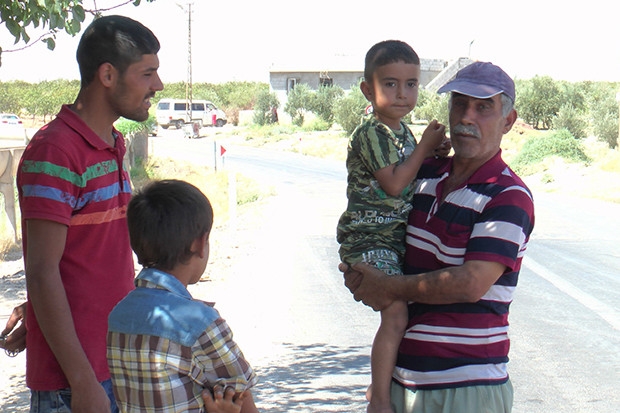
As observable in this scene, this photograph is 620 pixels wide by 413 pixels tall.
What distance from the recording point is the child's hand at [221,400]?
2338 mm

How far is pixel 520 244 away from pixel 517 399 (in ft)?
12.5

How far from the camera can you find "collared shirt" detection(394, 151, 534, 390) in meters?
2.74

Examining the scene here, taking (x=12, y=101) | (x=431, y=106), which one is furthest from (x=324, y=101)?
(x=12, y=101)

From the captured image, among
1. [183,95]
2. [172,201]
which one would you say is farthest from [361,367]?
[183,95]

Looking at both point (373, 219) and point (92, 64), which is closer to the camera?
point (92, 64)

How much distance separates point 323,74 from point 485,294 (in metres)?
61.5

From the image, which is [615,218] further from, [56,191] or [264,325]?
[56,191]

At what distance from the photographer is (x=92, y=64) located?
2938mm

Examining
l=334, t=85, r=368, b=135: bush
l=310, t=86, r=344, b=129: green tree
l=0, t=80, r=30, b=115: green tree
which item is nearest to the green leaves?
l=334, t=85, r=368, b=135: bush

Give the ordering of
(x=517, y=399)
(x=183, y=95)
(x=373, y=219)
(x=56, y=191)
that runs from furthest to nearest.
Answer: (x=183, y=95) < (x=517, y=399) < (x=373, y=219) < (x=56, y=191)

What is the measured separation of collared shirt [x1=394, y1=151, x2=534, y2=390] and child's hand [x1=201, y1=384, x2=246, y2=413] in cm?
78

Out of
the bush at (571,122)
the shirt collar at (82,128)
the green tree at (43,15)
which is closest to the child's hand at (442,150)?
the shirt collar at (82,128)

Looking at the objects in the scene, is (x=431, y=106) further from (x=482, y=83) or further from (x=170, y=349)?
(x=170, y=349)

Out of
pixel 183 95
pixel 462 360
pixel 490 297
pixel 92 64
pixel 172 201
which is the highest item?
pixel 92 64
